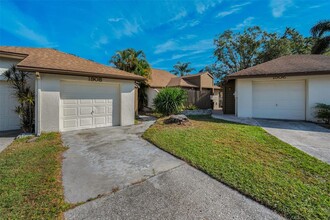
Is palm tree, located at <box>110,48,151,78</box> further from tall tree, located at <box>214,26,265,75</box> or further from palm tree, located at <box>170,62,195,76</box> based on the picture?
palm tree, located at <box>170,62,195,76</box>

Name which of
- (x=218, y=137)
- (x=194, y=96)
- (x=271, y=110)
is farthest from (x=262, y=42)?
(x=218, y=137)

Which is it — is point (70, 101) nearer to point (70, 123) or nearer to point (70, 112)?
point (70, 112)

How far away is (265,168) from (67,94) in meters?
7.92

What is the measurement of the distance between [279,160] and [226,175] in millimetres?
1716

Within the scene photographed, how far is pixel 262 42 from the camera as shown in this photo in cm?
2169

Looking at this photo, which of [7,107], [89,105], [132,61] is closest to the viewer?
[7,107]

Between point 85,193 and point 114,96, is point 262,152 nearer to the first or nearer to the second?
point 85,193

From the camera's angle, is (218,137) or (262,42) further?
(262,42)

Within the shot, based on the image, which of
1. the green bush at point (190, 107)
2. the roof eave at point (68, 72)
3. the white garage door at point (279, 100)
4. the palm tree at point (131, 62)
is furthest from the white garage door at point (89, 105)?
the white garage door at point (279, 100)

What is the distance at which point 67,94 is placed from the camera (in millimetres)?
6895

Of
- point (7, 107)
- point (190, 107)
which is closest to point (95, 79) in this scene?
point (7, 107)

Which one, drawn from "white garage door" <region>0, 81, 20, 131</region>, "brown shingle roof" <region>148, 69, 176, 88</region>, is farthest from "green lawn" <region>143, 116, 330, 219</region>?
"brown shingle roof" <region>148, 69, 176, 88</region>

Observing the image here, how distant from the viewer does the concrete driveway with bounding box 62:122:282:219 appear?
84.1 inches

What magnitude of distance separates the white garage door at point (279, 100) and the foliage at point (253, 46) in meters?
14.6
